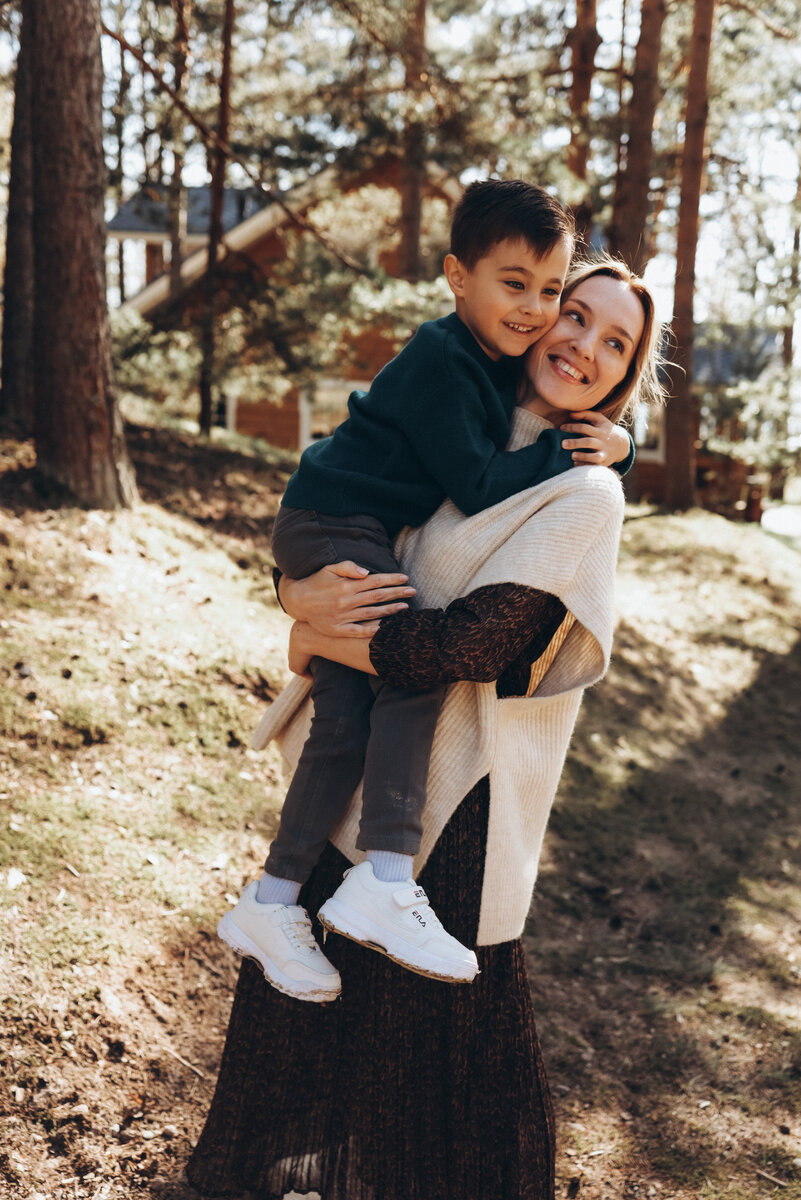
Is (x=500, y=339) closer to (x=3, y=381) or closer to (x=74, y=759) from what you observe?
(x=74, y=759)

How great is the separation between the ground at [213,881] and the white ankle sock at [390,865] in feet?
4.33

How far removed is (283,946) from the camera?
7.37 feet

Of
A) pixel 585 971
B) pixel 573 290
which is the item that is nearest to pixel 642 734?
pixel 585 971

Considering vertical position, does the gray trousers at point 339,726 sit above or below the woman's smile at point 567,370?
below

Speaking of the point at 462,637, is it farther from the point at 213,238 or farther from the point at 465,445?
the point at 213,238

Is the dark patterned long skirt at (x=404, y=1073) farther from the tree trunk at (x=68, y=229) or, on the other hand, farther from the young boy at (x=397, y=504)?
the tree trunk at (x=68, y=229)

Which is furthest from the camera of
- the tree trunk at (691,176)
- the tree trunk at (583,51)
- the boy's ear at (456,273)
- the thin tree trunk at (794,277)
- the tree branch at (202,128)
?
the thin tree trunk at (794,277)

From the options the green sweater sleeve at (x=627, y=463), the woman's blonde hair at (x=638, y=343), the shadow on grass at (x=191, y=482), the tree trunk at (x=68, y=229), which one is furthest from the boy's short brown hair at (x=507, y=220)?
the shadow on grass at (x=191, y=482)

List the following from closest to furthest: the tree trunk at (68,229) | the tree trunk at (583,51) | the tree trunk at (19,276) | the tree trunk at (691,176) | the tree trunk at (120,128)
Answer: the tree trunk at (68,229)
the tree trunk at (19,276)
the tree trunk at (120,128)
the tree trunk at (583,51)
the tree trunk at (691,176)

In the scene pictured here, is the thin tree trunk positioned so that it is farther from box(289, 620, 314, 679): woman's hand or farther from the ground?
box(289, 620, 314, 679): woman's hand

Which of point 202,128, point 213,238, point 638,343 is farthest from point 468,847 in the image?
point 213,238

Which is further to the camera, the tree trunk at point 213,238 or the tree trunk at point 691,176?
the tree trunk at point 691,176

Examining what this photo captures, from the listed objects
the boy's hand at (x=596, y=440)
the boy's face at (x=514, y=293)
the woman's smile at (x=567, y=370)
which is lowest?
the boy's hand at (x=596, y=440)

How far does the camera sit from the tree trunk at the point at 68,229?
6016 mm
